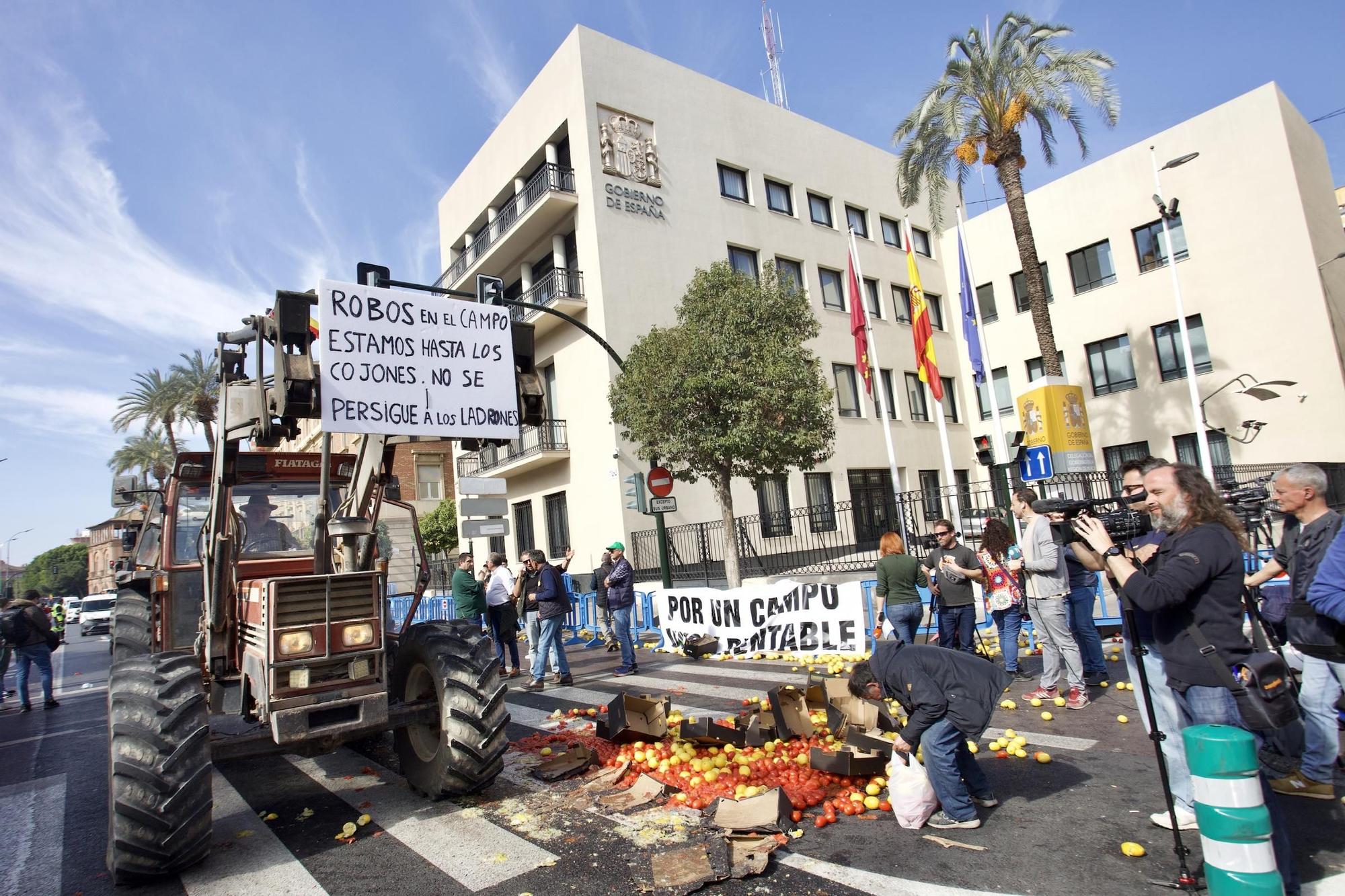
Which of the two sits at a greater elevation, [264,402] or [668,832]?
[264,402]

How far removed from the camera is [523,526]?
86.4 ft

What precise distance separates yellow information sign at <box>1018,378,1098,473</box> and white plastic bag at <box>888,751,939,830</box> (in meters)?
14.2

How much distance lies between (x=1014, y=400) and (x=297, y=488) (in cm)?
2797

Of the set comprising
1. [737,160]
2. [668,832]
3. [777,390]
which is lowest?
[668,832]

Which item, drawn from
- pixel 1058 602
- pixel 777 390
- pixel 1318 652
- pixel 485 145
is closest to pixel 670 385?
pixel 777 390

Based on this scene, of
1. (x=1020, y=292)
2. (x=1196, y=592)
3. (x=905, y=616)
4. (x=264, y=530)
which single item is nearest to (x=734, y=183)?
(x=1020, y=292)

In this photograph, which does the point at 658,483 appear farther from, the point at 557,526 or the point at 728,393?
the point at 557,526

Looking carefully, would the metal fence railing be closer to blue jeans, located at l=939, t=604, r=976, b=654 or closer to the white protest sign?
blue jeans, located at l=939, t=604, r=976, b=654

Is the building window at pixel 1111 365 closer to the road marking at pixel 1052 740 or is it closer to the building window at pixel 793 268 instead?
the building window at pixel 793 268

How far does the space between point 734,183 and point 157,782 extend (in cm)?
2484

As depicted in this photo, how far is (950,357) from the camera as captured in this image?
102 ft

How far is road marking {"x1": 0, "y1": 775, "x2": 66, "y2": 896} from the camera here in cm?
467

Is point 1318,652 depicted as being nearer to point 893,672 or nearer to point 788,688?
point 893,672

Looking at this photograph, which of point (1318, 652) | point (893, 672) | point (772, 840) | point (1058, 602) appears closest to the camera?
point (1318, 652)
